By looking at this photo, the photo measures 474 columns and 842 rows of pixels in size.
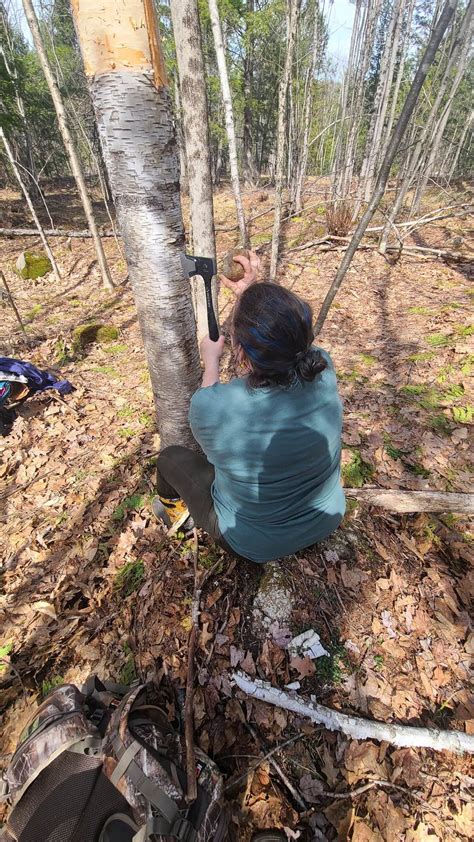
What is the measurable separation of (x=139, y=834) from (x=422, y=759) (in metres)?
1.24

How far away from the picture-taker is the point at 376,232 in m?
9.83

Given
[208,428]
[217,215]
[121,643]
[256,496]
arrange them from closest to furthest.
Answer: [208,428] < [256,496] < [121,643] < [217,215]

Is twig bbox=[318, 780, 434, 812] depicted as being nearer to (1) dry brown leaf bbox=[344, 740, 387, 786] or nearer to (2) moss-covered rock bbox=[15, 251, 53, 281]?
(1) dry brown leaf bbox=[344, 740, 387, 786]

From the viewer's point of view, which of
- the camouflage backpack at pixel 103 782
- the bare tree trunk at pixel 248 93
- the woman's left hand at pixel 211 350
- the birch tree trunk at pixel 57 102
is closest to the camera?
the camouflage backpack at pixel 103 782

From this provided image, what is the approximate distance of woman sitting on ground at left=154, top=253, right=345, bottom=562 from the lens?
1477 mm

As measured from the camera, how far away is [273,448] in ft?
5.04

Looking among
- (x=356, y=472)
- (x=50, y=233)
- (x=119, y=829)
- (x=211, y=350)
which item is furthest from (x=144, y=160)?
(x=50, y=233)

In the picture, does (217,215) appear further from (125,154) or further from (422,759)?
(422,759)

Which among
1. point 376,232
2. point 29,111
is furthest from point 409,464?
point 29,111

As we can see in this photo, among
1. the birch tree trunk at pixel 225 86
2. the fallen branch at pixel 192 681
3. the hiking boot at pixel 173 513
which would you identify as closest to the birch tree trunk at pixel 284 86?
the birch tree trunk at pixel 225 86

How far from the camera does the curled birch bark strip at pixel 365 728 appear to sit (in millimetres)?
1668

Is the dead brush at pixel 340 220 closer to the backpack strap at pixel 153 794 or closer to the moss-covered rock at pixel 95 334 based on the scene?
the moss-covered rock at pixel 95 334

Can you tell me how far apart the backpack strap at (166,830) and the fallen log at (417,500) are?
195 centimetres

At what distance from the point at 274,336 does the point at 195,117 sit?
390 centimetres
